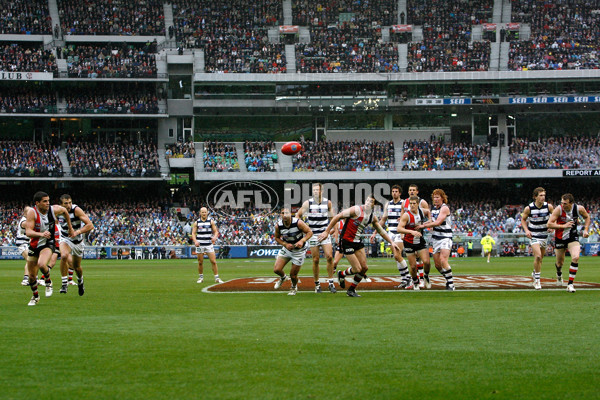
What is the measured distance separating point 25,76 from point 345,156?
25.6 m

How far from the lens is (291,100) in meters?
62.1

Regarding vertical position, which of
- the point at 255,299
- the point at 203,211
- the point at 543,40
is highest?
the point at 543,40

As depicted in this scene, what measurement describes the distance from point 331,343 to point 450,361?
5.53 feet

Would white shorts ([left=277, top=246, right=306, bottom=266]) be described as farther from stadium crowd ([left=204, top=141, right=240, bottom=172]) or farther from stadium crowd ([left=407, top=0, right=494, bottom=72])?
stadium crowd ([left=407, top=0, right=494, bottom=72])

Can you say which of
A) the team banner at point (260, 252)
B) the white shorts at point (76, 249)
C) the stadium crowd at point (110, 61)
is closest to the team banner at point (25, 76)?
the stadium crowd at point (110, 61)

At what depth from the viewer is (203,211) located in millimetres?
22859

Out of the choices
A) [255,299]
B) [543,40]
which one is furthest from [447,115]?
[255,299]

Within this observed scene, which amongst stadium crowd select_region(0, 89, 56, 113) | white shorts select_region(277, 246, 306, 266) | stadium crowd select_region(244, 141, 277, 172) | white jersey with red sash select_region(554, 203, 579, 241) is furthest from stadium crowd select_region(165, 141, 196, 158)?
white jersey with red sash select_region(554, 203, 579, 241)

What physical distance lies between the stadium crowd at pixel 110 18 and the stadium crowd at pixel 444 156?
23467 mm

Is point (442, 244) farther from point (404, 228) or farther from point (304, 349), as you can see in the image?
point (304, 349)

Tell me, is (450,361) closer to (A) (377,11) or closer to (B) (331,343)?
(B) (331,343)

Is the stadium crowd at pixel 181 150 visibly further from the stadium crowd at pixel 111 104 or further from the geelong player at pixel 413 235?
the geelong player at pixel 413 235

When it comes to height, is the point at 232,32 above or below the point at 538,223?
above

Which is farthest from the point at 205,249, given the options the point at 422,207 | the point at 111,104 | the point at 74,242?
the point at 111,104
